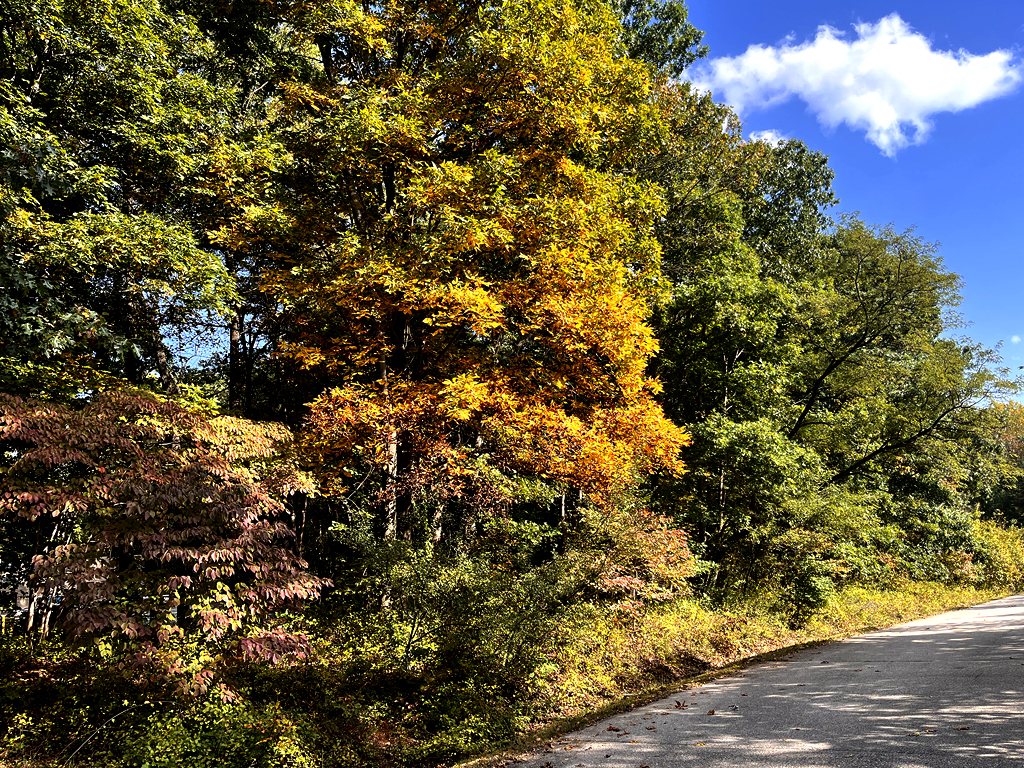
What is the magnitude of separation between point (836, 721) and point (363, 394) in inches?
299

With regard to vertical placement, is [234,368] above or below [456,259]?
below

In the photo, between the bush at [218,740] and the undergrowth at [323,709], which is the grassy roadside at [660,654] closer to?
the undergrowth at [323,709]

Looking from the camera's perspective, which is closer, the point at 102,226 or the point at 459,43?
the point at 102,226

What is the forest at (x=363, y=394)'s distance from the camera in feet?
20.7

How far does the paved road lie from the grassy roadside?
0.63 m

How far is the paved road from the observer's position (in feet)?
16.0

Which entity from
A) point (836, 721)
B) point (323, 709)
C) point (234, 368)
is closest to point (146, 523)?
point (323, 709)

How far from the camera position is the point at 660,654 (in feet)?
34.7

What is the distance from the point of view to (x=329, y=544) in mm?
12711

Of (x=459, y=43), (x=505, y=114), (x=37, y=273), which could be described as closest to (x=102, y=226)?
(x=37, y=273)

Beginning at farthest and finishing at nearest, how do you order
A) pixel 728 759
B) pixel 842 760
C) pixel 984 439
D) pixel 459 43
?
1. pixel 984 439
2. pixel 459 43
3. pixel 728 759
4. pixel 842 760

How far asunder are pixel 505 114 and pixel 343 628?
938 cm

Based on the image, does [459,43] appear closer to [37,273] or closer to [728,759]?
[37,273]

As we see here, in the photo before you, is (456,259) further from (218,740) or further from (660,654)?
(660,654)
